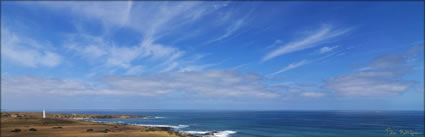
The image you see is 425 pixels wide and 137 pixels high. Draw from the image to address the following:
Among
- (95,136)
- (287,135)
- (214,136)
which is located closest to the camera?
(95,136)

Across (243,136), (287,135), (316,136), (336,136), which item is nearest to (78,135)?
(243,136)

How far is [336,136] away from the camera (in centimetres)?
6644

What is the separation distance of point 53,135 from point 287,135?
57.9 metres

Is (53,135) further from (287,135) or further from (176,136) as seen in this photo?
(287,135)

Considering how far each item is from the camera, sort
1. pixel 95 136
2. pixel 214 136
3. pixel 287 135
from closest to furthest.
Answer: pixel 95 136 → pixel 214 136 → pixel 287 135

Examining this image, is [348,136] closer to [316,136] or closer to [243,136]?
[316,136]

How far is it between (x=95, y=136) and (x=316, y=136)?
182 ft

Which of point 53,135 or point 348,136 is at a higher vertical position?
point 53,135

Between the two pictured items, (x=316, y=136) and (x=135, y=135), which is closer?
(x=135, y=135)

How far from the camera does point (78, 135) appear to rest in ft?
170

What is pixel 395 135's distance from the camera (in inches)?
2712

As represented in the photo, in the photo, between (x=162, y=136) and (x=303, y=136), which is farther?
(x=303, y=136)

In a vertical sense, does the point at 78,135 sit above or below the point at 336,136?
above

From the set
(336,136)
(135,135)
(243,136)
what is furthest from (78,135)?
(336,136)
